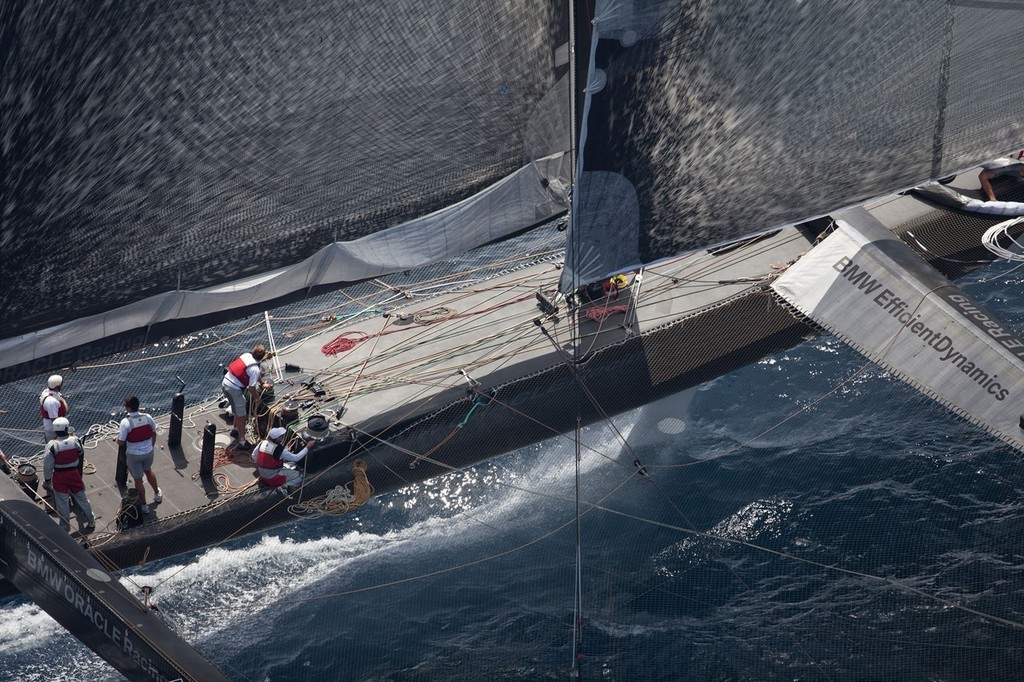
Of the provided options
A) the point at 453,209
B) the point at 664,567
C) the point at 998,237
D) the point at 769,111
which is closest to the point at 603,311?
the point at 453,209

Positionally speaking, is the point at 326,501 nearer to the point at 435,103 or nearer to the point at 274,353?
the point at 274,353

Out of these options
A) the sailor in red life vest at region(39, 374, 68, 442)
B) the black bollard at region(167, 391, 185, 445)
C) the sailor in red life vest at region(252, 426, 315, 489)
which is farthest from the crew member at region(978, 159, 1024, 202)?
the sailor in red life vest at region(39, 374, 68, 442)

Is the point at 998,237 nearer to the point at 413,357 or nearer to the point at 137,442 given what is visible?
the point at 413,357

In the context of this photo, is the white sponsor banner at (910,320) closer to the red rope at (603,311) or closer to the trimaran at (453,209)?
the trimaran at (453,209)

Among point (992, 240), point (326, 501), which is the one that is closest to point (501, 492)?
point (326, 501)

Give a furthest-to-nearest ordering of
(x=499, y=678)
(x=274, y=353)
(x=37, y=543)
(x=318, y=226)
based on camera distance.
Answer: (x=274, y=353)
(x=499, y=678)
(x=318, y=226)
(x=37, y=543)

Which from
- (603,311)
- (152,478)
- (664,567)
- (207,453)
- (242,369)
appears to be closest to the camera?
(152,478)
